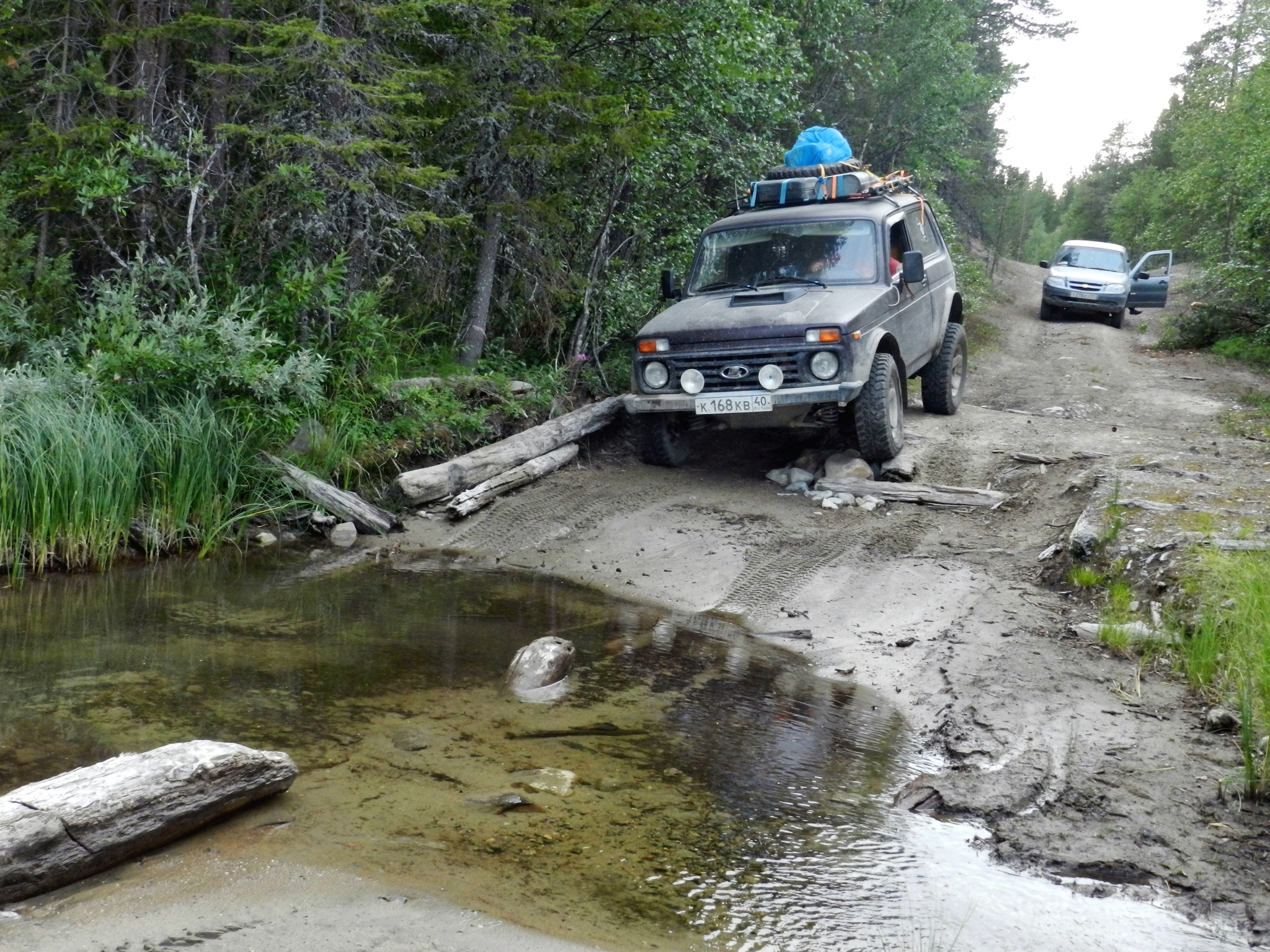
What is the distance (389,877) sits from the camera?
3.60 meters

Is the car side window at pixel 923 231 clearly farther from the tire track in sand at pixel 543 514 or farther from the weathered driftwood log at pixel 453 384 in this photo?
the weathered driftwood log at pixel 453 384

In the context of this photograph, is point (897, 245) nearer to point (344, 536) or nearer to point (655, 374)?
point (655, 374)

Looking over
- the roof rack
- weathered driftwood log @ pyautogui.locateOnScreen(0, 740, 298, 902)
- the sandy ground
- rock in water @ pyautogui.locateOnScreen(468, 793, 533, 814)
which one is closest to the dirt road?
the sandy ground

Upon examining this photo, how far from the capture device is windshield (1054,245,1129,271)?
23.2 m

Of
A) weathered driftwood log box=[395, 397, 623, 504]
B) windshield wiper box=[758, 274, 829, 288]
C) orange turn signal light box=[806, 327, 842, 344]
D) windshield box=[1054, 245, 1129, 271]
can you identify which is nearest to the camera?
orange turn signal light box=[806, 327, 842, 344]

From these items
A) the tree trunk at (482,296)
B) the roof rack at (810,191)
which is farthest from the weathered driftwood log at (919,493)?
the tree trunk at (482,296)

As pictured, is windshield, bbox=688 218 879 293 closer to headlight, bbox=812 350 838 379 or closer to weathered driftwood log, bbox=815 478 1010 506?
headlight, bbox=812 350 838 379

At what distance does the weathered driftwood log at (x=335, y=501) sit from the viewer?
27.9ft

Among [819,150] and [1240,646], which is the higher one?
[819,150]

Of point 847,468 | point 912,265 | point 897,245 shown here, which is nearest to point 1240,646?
point 847,468

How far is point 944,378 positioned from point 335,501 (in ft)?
20.5

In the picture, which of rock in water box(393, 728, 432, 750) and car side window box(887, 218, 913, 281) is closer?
rock in water box(393, 728, 432, 750)

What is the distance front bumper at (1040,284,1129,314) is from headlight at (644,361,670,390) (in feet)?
54.5

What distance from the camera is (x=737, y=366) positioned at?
8.73m
